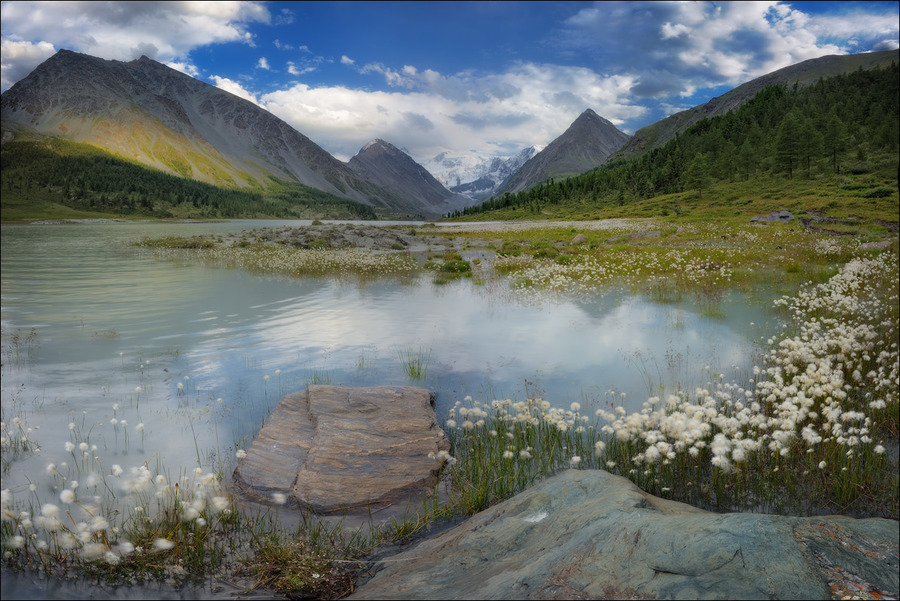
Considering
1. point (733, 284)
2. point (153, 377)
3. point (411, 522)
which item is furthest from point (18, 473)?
point (733, 284)

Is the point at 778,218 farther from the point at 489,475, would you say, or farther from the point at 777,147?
the point at 777,147

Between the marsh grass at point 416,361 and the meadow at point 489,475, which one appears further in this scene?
the marsh grass at point 416,361

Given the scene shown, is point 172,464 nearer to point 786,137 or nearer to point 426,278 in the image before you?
point 426,278

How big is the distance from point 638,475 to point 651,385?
4.06 meters

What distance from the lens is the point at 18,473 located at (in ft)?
20.4

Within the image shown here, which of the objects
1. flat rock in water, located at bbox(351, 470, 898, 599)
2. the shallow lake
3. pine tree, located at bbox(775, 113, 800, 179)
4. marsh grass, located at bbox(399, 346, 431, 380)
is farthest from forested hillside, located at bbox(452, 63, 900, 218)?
flat rock in water, located at bbox(351, 470, 898, 599)

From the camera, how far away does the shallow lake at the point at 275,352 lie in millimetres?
7809

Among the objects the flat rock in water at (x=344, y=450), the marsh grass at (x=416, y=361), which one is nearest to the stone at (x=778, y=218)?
the marsh grass at (x=416, y=361)

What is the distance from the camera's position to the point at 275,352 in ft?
39.8

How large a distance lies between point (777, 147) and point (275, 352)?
11430 cm

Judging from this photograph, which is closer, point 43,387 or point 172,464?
point 172,464

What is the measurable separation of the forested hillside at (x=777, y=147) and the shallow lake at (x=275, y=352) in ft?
204

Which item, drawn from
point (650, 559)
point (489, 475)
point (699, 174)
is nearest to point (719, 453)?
point (489, 475)

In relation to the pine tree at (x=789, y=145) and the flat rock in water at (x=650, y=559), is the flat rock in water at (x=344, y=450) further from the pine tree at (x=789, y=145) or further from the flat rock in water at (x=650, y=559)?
the pine tree at (x=789, y=145)
